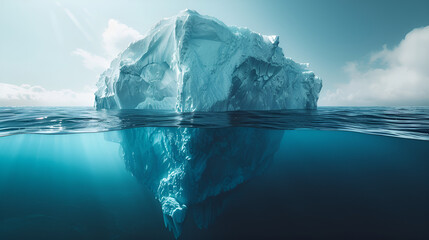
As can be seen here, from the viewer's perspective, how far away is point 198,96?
15.1 m

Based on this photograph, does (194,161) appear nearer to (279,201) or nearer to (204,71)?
(279,201)

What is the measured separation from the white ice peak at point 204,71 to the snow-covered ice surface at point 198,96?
100 mm

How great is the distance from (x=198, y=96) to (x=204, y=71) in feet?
8.62

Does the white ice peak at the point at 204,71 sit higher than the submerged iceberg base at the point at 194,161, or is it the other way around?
the white ice peak at the point at 204,71

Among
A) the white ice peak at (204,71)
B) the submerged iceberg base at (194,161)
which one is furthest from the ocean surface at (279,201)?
the white ice peak at (204,71)

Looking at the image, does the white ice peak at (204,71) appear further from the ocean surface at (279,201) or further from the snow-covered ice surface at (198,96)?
the ocean surface at (279,201)

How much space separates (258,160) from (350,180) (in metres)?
4.65

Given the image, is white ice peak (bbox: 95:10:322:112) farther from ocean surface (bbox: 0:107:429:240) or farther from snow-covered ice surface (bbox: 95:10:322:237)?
ocean surface (bbox: 0:107:429:240)

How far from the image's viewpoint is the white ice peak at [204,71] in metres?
15.2

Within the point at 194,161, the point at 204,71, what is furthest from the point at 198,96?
the point at 194,161

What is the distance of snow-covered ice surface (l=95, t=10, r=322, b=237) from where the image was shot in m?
7.15

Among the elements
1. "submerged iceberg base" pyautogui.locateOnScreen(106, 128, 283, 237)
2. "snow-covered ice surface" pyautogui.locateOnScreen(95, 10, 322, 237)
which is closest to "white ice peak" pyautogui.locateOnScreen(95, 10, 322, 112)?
"snow-covered ice surface" pyautogui.locateOnScreen(95, 10, 322, 237)

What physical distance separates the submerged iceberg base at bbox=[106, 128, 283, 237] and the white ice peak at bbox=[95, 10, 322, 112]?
638 cm

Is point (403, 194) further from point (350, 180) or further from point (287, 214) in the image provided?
point (287, 214)
